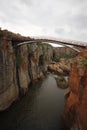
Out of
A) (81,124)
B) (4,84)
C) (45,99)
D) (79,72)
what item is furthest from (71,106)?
(45,99)

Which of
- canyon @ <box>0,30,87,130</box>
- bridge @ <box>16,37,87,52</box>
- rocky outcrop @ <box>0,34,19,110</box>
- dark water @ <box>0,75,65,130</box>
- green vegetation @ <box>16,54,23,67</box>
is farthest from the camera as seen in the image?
green vegetation @ <box>16,54,23,67</box>

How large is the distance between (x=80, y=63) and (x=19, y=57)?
11.6 metres

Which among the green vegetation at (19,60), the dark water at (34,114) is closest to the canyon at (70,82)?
the green vegetation at (19,60)

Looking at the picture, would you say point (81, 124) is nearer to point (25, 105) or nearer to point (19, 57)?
point (25, 105)

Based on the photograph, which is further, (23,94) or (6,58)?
(23,94)

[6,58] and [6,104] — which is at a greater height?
[6,58]

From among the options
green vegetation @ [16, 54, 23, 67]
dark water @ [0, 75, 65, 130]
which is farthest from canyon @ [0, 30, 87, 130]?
dark water @ [0, 75, 65, 130]

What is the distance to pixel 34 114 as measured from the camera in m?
14.6

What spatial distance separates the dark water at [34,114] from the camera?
40.1 feet

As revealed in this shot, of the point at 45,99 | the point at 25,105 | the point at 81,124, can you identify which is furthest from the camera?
the point at 45,99

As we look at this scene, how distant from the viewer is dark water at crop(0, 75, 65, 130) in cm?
1223

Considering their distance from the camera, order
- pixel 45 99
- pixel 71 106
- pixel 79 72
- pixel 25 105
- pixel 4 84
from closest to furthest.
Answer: pixel 79 72
pixel 71 106
pixel 4 84
pixel 25 105
pixel 45 99

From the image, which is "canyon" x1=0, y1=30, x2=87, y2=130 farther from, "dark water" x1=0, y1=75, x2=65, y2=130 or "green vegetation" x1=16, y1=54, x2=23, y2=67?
"dark water" x1=0, y1=75, x2=65, y2=130

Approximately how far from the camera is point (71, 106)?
10414 millimetres
